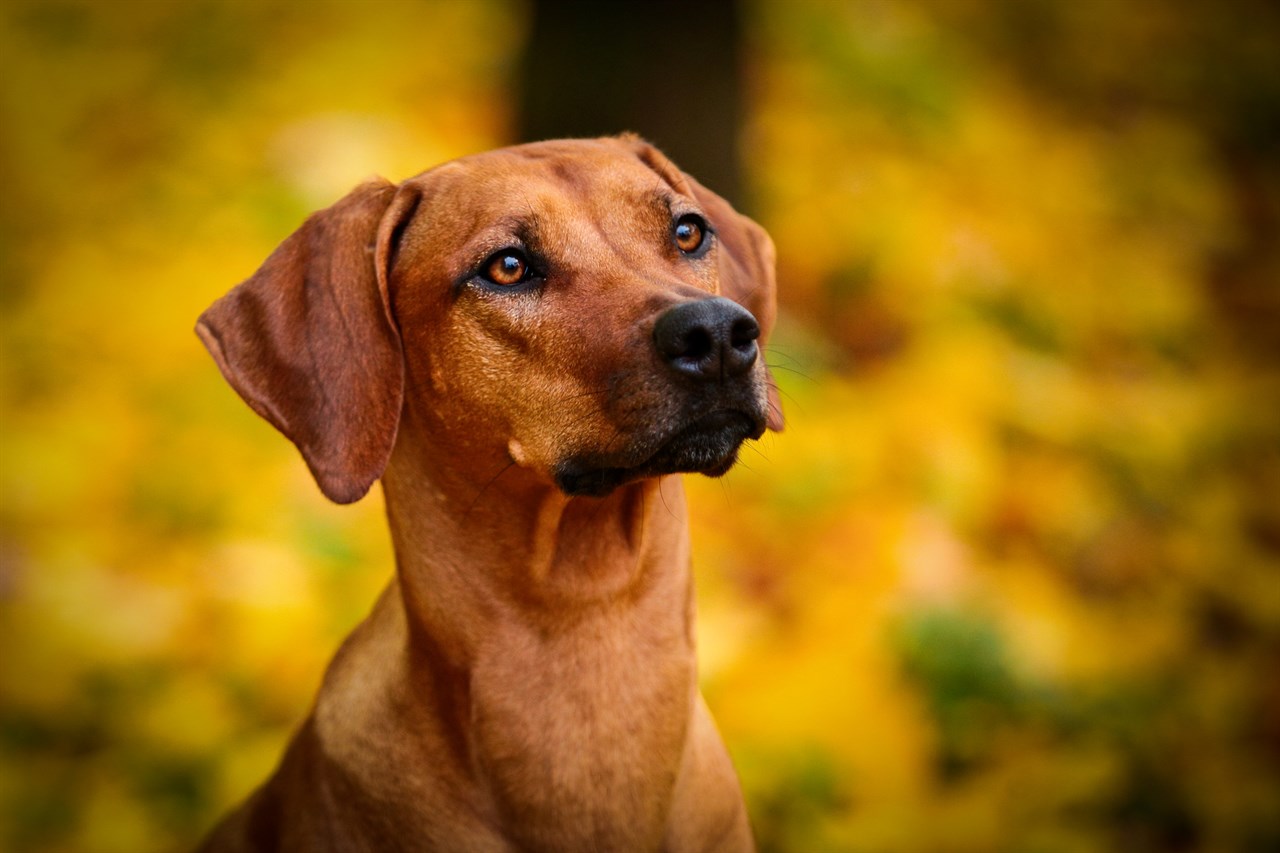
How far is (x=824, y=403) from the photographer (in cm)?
580

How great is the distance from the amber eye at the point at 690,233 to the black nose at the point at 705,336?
52 cm

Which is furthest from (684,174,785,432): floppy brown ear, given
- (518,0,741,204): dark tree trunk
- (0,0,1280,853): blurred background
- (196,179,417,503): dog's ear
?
(518,0,741,204): dark tree trunk

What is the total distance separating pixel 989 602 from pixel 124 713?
3366 millimetres

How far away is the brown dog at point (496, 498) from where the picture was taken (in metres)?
2.80

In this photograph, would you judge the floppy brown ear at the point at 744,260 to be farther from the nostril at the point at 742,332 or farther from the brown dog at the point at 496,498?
the nostril at the point at 742,332

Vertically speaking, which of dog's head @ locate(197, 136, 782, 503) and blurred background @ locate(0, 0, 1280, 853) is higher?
dog's head @ locate(197, 136, 782, 503)

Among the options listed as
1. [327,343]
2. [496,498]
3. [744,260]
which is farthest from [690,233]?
[327,343]

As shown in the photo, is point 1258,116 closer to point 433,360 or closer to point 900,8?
point 900,8

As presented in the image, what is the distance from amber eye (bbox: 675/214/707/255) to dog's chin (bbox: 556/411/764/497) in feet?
1.83

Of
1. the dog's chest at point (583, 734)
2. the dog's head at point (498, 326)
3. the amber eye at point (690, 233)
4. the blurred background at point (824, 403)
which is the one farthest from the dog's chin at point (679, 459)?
the blurred background at point (824, 403)

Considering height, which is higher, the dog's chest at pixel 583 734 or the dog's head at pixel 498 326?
the dog's head at pixel 498 326

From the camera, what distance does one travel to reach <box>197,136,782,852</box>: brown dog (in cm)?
280

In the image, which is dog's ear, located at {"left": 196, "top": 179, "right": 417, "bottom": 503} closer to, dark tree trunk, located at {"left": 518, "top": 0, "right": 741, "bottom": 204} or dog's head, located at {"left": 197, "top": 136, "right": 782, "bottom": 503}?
dog's head, located at {"left": 197, "top": 136, "right": 782, "bottom": 503}

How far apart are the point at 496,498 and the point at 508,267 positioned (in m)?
0.51
